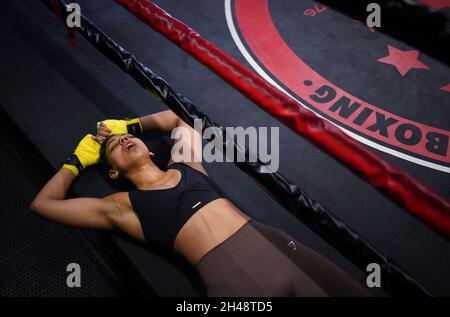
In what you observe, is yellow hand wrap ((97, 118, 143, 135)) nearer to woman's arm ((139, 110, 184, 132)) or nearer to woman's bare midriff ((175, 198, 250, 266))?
woman's arm ((139, 110, 184, 132))

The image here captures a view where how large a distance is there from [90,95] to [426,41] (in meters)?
2.40

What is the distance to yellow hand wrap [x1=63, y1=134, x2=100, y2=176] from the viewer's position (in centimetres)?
210

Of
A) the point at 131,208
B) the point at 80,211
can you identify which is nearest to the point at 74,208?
the point at 80,211

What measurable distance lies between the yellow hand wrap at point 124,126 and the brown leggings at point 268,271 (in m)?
1.02

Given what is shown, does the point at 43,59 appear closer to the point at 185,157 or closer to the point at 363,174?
the point at 185,157

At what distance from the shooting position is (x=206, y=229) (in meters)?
1.74

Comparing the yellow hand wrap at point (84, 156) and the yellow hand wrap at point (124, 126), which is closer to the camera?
the yellow hand wrap at point (84, 156)

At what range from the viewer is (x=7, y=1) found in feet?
12.1

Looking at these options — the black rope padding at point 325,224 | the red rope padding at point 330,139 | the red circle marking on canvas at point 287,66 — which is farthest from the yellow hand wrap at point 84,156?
the red circle marking on canvas at point 287,66

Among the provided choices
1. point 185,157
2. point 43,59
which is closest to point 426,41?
point 185,157

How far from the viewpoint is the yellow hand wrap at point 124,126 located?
225 cm

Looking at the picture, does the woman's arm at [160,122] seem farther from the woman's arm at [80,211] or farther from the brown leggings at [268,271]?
the brown leggings at [268,271]

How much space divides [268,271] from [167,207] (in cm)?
59

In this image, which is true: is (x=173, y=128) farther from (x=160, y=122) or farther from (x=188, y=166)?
(x=188, y=166)
